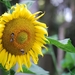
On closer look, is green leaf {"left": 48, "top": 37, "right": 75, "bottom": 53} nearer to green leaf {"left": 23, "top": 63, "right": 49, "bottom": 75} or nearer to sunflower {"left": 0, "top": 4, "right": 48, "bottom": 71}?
sunflower {"left": 0, "top": 4, "right": 48, "bottom": 71}

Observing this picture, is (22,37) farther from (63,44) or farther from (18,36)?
(63,44)

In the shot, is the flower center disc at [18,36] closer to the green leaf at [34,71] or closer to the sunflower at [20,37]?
the sunflower at [20,37]

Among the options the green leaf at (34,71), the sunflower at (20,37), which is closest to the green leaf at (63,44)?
the sunflower at (20,37)

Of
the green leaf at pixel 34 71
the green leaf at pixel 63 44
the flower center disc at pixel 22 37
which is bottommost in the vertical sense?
the green leaf at pixel 34 71

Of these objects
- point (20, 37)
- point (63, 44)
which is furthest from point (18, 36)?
point (63, 44)

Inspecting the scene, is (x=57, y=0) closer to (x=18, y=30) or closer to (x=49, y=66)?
(x=49, y=66)

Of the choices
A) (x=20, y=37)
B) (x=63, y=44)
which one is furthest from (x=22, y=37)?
(x=63, y=44)

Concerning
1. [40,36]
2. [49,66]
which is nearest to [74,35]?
[49,66]
